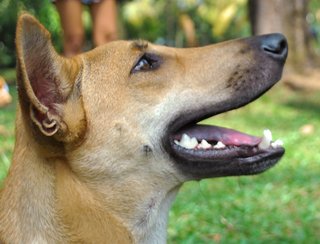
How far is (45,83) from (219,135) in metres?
1.02

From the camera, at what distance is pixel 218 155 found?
362 cm

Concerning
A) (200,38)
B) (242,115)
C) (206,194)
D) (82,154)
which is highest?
(82,154)

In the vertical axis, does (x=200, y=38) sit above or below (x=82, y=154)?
below

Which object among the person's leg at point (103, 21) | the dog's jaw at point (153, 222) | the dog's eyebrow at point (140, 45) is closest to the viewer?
the dog's jaw at point (153, 222)

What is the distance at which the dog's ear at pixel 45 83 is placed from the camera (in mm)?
3121

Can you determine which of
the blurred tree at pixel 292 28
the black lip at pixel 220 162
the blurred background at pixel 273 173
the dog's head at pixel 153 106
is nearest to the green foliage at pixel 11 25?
the blurred background at pixel 273 173

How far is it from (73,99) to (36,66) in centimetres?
30

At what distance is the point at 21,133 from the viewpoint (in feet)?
11.1

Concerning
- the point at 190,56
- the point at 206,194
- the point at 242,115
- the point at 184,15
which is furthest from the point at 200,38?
the point at 190,56

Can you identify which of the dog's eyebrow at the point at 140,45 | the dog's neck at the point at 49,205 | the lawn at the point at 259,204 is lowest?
the lawn at the point at 259,204

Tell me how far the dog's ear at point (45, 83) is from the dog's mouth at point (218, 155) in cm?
56

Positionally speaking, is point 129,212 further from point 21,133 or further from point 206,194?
point 206,194

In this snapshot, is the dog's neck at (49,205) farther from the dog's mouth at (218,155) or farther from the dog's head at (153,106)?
the dog's mouth at (218,155)

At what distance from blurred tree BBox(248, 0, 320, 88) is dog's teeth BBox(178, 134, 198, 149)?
8.22 metres
